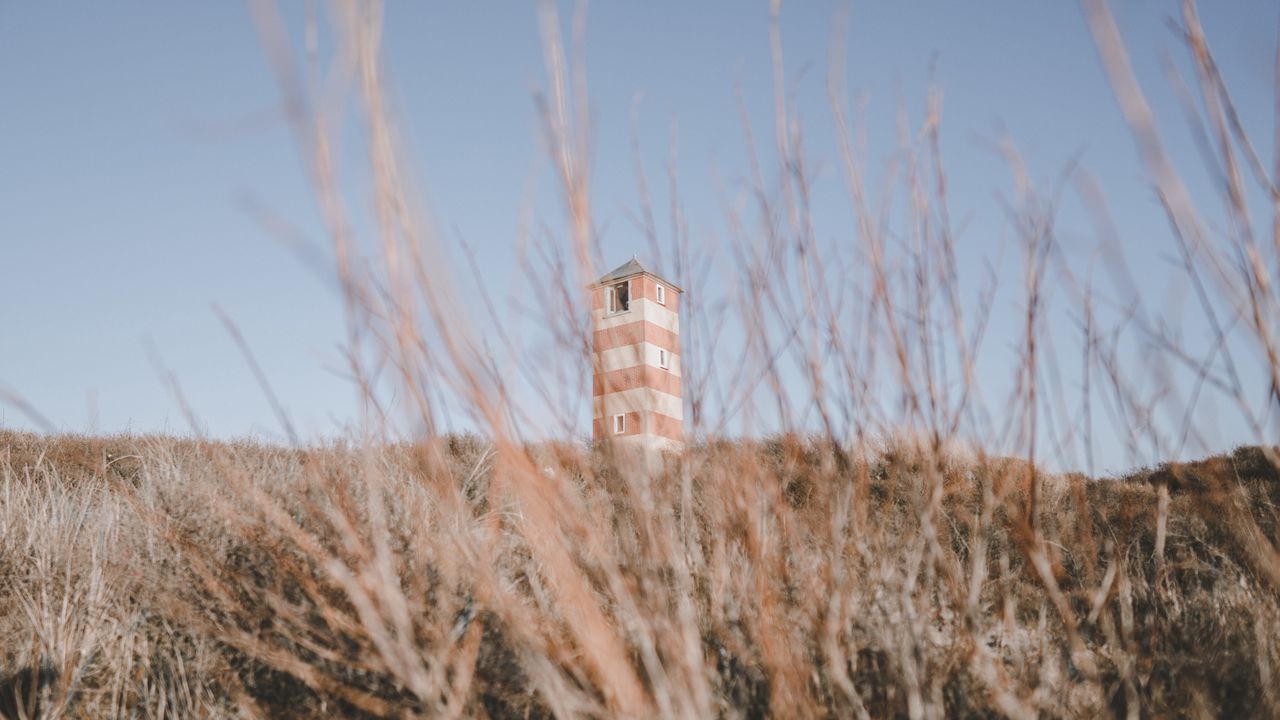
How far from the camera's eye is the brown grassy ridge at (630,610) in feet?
3.85

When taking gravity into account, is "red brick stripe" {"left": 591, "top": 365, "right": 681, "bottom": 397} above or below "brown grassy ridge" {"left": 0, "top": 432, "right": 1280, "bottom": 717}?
above

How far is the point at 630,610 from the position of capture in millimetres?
1105

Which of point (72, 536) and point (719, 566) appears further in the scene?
point (72, 536)

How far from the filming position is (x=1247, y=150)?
2.87 ft

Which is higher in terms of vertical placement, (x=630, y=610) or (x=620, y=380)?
(x=620, y=380)

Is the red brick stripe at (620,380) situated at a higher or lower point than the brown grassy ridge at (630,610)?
higher

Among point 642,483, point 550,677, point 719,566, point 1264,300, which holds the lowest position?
point 550,677

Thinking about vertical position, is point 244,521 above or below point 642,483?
above

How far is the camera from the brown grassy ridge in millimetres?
1173

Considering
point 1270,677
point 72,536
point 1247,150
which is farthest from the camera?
point 72,536

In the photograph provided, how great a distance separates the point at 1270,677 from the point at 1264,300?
42.5 inches

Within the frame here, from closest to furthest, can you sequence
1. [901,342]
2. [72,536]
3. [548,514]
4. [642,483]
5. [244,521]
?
[548,514]
[642,483]
[901,342]
[244,521]
[72,536]

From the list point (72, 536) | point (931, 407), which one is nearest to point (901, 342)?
point (931, 407)

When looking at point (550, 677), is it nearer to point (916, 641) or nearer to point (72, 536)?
point (916, 641)
